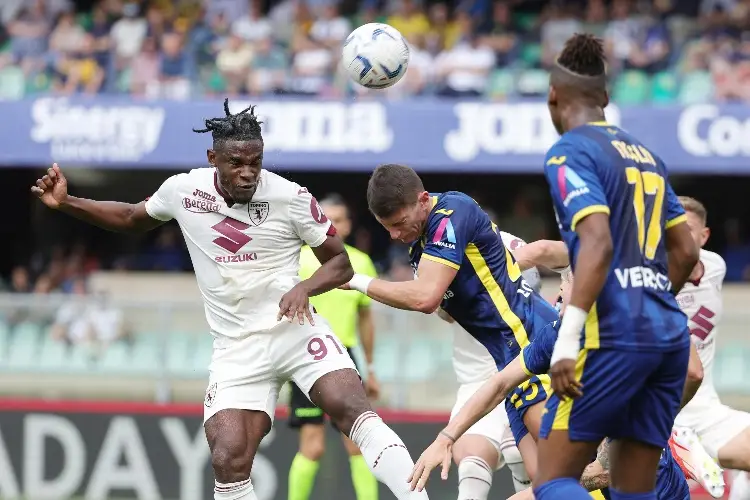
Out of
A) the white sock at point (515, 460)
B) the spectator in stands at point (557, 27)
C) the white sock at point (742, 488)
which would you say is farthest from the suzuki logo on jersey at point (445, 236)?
the spectator in stands at point (557, 27)

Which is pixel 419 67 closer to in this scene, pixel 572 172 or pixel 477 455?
pixel 477 455

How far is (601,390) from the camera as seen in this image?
14.9 ft

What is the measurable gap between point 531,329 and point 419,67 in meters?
9.72

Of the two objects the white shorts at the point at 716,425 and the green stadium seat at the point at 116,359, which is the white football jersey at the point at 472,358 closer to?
the white shorts at the point at 716,425

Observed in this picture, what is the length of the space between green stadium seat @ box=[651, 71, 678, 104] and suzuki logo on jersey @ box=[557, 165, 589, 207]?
10.7 meters

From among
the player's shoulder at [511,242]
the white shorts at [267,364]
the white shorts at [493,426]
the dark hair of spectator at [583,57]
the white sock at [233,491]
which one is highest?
the dark hair of spectator at [583,57]

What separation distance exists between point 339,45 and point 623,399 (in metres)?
11.7

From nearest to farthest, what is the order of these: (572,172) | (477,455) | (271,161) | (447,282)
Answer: (572,172), (447,282), (477,455), (271,161)

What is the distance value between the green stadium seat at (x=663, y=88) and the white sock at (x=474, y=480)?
29.6 feet

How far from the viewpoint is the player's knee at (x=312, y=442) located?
850 centimetres

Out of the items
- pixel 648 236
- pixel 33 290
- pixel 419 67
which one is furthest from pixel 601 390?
pixel 33 290

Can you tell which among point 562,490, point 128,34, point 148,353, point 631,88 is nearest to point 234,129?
point 562,490

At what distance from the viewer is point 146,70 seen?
1581 centimetres

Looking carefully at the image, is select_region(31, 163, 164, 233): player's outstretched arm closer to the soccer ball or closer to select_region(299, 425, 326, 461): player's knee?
the soccer ball
